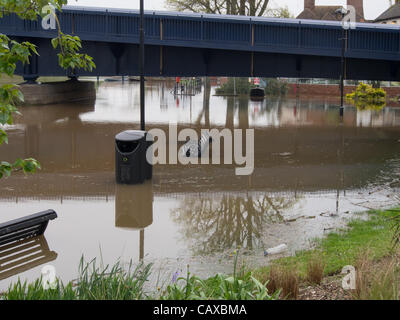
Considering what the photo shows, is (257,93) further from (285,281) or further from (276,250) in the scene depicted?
(285,281)

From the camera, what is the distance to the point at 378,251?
8328 mm

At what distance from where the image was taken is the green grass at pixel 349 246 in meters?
8.05

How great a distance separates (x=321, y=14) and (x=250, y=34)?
70.3 m

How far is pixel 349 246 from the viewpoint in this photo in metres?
9.28

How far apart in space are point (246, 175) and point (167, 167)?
8.42 ft

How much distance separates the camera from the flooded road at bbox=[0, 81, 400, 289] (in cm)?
955

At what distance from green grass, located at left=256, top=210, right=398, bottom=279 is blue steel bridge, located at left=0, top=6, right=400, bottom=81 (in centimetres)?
1823

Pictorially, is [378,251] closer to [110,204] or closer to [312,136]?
[110,204]

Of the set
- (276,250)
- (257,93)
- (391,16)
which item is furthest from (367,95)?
(276,250)

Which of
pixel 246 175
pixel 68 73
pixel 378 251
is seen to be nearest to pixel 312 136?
pixel 246 175

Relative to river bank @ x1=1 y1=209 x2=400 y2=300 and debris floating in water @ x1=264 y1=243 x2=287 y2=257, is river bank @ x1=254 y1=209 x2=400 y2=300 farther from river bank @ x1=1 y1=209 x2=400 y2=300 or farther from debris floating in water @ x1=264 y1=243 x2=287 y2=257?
debris floating in water @ x1=264 y1=243 x2=287 y2=257

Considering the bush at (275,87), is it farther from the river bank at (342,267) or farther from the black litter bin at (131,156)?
the river bank at (342,267)

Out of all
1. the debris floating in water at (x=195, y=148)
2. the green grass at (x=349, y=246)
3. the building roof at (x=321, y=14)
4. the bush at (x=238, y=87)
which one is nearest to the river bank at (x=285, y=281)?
the green grass at (x=349, y=246)
